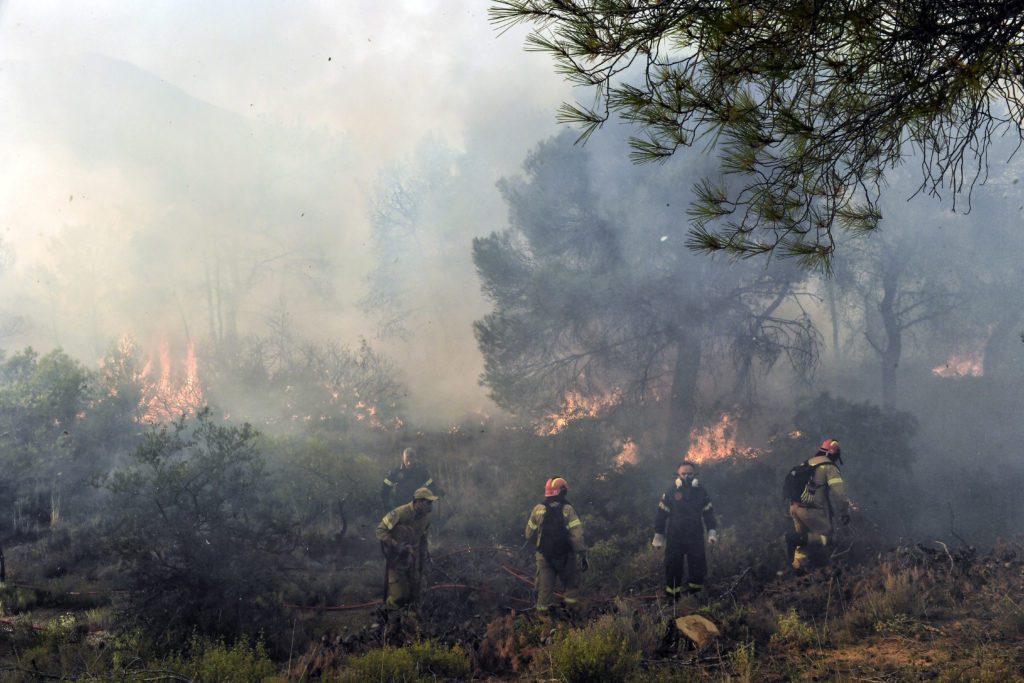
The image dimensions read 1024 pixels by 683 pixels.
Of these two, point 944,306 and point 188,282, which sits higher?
point 188,282

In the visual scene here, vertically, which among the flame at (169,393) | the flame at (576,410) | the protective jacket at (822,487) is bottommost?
the protective jacket at (822,487)

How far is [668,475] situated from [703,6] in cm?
1156

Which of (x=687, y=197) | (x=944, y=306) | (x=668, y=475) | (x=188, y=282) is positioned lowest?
(x=668, y=475)

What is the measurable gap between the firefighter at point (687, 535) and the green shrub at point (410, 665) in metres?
3.56

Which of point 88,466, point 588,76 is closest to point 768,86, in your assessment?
point 588,76

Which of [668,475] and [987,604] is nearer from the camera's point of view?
[987,604]

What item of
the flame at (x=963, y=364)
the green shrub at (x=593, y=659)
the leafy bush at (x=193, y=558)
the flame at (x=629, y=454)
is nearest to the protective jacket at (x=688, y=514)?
the green shrub at (x=593, y=659)

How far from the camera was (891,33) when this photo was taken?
3.88 meters

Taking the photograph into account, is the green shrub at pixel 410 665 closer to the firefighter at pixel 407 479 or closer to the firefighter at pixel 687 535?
the firefighter at pixel 687 535

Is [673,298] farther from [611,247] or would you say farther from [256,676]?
[256,676]

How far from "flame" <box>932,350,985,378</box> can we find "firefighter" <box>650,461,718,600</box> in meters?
19.3

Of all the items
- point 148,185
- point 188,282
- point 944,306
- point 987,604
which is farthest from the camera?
point 148,185

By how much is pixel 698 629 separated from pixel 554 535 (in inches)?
90.8

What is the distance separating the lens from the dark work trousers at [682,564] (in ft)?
28.7
